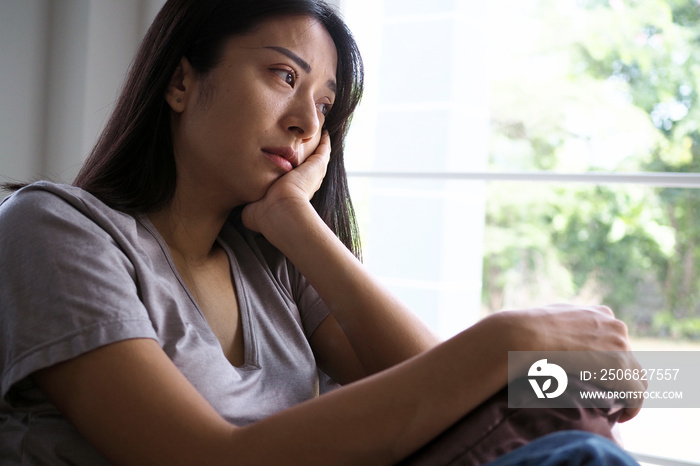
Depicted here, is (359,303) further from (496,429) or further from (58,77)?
(58,77)

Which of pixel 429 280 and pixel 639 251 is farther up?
pixel 429 280

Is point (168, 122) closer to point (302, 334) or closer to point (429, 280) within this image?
point (302, 334)

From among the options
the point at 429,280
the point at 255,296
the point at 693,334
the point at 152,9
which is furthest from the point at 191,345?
the point at 693,334

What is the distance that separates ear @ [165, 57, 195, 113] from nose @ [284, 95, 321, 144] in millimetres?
208

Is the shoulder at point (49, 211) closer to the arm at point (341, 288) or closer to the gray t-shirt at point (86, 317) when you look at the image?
the gray t-shirt at point (86, 317)

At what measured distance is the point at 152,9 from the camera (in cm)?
238

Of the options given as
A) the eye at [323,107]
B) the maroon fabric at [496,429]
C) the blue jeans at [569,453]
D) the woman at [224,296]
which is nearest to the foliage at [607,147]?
the eye at [323,107]

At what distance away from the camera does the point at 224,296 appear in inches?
53.4

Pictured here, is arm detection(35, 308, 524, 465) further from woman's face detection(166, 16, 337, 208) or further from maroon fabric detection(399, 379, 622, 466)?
woman's face detection(166, 16, 337, 208)

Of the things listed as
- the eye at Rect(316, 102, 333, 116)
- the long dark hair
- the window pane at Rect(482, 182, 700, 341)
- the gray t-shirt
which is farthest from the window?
the gray t-shirt

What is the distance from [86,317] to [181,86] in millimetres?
621

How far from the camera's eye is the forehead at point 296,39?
1.33 meters

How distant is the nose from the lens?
134 centimetres

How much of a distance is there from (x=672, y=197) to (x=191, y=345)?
734cm
